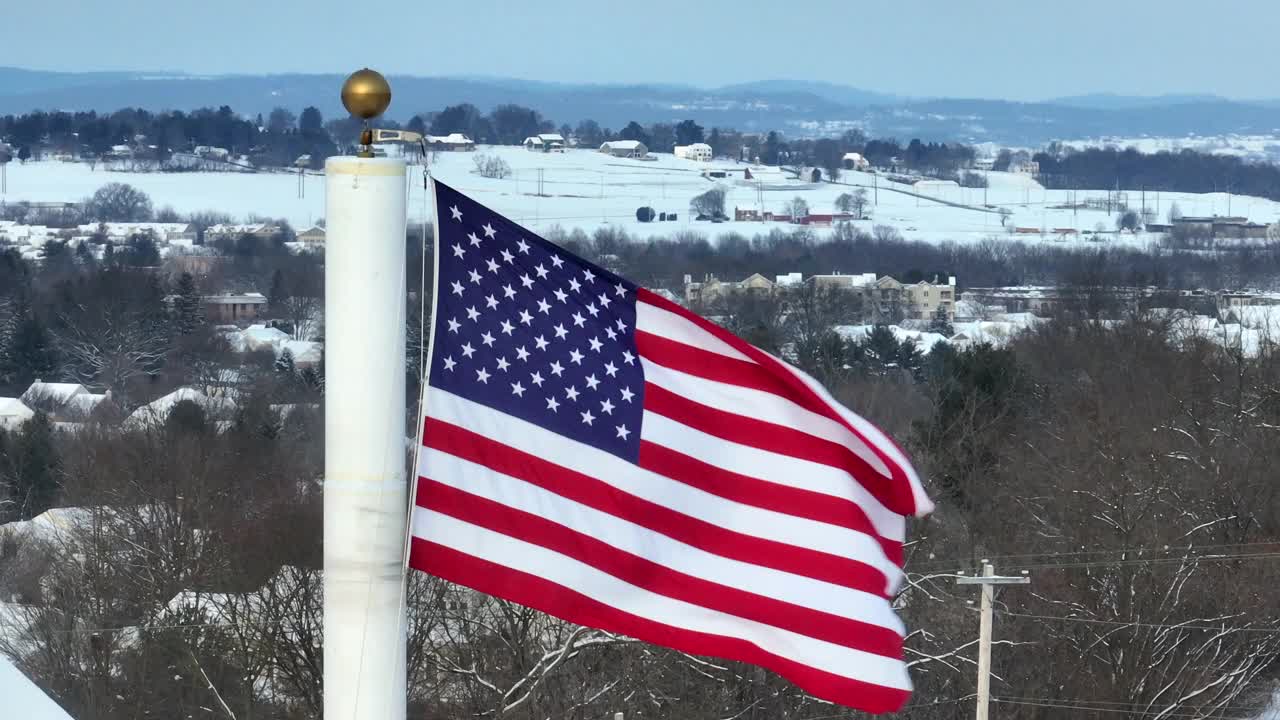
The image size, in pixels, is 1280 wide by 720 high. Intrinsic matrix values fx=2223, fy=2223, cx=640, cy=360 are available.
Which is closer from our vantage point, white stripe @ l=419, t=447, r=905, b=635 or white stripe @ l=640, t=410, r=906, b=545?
white stripe @ l=419, t=447, r=905, b=635

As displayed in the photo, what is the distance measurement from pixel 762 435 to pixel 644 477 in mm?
662

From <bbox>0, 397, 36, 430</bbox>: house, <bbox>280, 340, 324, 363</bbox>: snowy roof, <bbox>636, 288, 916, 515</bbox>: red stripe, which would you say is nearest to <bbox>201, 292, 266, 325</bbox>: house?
<bbox>280, 340, 324, 363</bbox>: snowy roof

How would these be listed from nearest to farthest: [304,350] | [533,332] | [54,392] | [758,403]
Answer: [533,332] < [758,403] < [54,392] < [304,350]

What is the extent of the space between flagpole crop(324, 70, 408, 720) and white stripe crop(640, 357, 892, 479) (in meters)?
1.55

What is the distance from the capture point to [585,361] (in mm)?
9828

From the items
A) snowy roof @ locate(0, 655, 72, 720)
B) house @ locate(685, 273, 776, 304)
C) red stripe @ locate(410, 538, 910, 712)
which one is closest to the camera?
red stripe @ locate(410, 538, 910, 712)

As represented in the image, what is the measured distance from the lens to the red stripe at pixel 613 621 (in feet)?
30.5

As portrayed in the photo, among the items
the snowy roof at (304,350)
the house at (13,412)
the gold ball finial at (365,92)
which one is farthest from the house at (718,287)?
the gold ball finial at (365,92)

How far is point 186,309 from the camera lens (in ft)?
453

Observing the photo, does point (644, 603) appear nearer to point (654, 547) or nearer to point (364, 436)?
point (654, 547)

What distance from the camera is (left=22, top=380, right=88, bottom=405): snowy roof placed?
10556 cm

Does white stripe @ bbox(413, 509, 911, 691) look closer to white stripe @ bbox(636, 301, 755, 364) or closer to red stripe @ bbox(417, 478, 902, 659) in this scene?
red stripe @ bbox(417, 478, 902, 659)

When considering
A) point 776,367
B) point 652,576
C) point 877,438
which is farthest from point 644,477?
point 877,438

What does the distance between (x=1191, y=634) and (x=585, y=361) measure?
31.1 m
